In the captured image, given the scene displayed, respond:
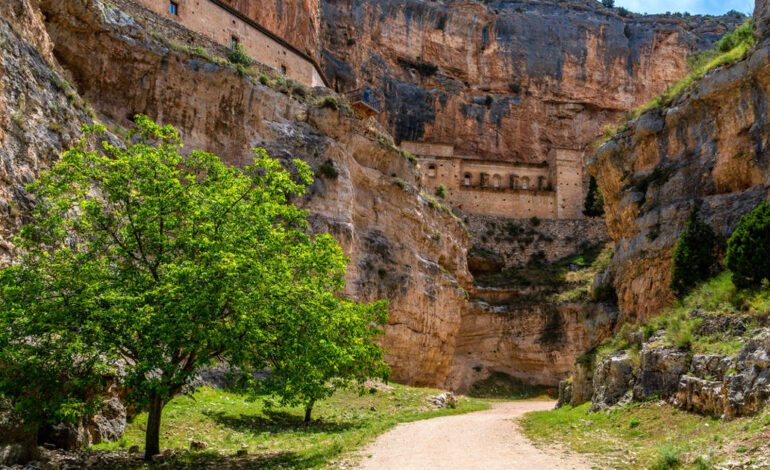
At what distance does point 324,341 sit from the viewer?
485 inches

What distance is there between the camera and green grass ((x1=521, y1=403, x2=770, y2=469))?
32.0 feet

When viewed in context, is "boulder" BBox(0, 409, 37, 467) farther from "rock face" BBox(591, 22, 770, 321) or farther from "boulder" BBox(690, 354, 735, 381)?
"rock face" BBox(591, 22, 770, 321)

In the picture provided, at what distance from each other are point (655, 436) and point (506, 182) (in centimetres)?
5382

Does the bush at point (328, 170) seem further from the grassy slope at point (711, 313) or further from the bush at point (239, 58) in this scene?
the grassy slope at point (711, 313)

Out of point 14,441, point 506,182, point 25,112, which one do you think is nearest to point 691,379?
point 14,441

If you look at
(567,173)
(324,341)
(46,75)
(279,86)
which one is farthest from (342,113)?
(567,173)

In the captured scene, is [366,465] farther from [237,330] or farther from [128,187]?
[128,187]

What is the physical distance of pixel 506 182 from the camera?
65.5 meters

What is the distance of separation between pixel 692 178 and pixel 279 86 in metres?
21.3

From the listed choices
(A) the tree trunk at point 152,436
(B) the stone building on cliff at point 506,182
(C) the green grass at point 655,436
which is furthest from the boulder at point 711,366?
(B) the stone building on cliff at point 506,182

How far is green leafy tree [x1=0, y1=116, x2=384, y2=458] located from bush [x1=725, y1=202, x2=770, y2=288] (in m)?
11.1

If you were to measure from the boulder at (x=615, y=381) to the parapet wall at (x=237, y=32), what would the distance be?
29.1 metres

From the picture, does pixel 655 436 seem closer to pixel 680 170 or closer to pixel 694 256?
pixel 694 256

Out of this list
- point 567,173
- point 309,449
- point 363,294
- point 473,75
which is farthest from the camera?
point 473,75
